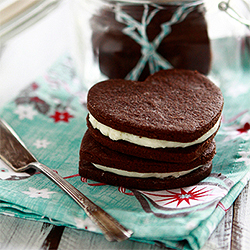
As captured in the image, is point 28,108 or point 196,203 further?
point 28,108

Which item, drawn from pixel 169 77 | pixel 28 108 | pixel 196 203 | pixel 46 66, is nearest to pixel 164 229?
pixel 196 203

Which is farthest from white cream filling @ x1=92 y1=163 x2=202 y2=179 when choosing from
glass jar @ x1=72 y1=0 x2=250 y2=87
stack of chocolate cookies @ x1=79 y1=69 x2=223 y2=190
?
glass jar @ x1=72 y1=0 x2=250 y2=87

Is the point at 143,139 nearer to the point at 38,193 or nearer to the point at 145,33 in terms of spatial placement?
the point at 38,193

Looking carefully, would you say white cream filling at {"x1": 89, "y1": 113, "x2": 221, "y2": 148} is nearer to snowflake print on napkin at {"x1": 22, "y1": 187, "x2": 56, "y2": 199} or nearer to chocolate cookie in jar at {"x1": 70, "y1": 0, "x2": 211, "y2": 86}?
snowflake print on napkin at {"x1": 22, "y1": 187, "x2": 56, "y2": 199}

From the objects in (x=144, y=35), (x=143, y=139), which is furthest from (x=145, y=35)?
(x=143, y=139)

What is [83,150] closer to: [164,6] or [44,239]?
[44,239]
